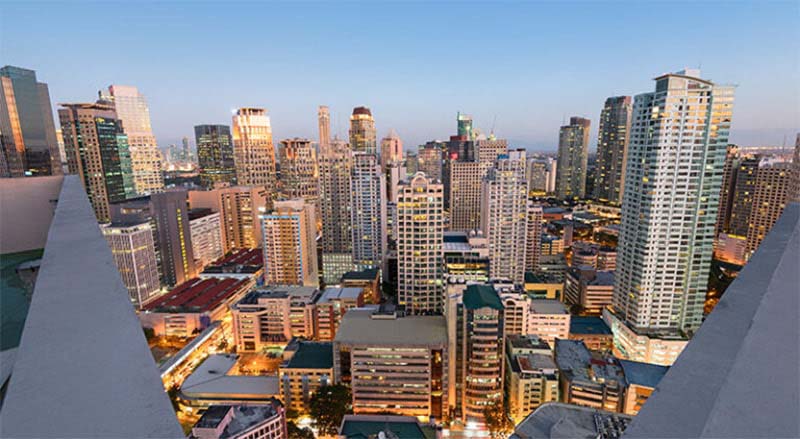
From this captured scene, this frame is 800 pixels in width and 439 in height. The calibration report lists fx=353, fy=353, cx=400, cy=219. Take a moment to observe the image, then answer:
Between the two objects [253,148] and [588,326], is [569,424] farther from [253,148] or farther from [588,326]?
[253,148]

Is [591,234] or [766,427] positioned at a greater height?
[766,427]

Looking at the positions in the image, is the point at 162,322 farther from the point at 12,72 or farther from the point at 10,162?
the point at 12,72

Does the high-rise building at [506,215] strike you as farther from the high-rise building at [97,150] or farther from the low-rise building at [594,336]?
the high-rise building at [97,150]

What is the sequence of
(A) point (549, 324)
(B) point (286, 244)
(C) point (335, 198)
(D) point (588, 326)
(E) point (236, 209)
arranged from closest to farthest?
(A) point (549, 324) → (D) point (588, 326) → (B) point (286, 244) → (C) point (335, 198) → (E) point (236, 209)

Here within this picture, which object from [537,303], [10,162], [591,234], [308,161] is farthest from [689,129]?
[10,162]

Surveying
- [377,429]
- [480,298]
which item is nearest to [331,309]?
[377,429]

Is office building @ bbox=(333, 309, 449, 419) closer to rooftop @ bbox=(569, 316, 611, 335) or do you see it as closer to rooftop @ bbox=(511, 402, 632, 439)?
rooftop @ bbox=(511, 402, 632, 439)

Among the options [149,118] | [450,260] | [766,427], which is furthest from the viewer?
[149,118]
